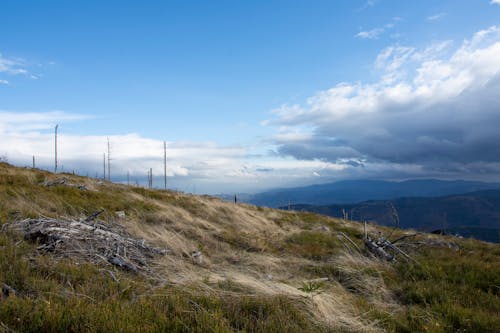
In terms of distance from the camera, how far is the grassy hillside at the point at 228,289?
427cm

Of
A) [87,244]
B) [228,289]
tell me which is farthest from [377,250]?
[87,244]

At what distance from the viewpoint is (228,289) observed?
605cm

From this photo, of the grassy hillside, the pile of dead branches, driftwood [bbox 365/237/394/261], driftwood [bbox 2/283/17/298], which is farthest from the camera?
driftwood [bbox 365/237/394/261]

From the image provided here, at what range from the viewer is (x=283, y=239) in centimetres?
1372

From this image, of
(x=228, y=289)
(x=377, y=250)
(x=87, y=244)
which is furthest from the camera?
(x=377, y=250)

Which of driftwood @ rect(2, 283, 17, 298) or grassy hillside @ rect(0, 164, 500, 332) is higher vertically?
driftwood @ rect(2, 283, 17, 298)

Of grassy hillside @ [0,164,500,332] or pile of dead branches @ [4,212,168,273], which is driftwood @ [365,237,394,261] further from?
pile of dead branches @ [4,212,168,273]

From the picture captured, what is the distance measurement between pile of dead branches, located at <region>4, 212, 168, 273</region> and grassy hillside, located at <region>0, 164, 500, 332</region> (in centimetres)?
18

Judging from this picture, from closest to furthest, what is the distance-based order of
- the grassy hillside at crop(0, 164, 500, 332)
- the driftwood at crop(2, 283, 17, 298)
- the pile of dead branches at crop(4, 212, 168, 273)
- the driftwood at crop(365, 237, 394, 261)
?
the grassy hillside at crop(0, 164, 500, 332)
the driftwood at crop(2, 283, 17, 298)
the pile of dead branches at crop(4, 212, 168, 273)
the driftwood at crop(365, 237, 394, 261)

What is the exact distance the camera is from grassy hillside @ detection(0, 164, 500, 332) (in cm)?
427

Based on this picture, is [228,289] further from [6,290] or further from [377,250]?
[377,250]

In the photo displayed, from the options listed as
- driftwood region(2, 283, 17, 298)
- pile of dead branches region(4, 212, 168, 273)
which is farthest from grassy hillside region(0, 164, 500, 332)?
pile of dead branches region(4, 212, 168, 273)

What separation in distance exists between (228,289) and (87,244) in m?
3.69

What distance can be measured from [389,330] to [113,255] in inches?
230
